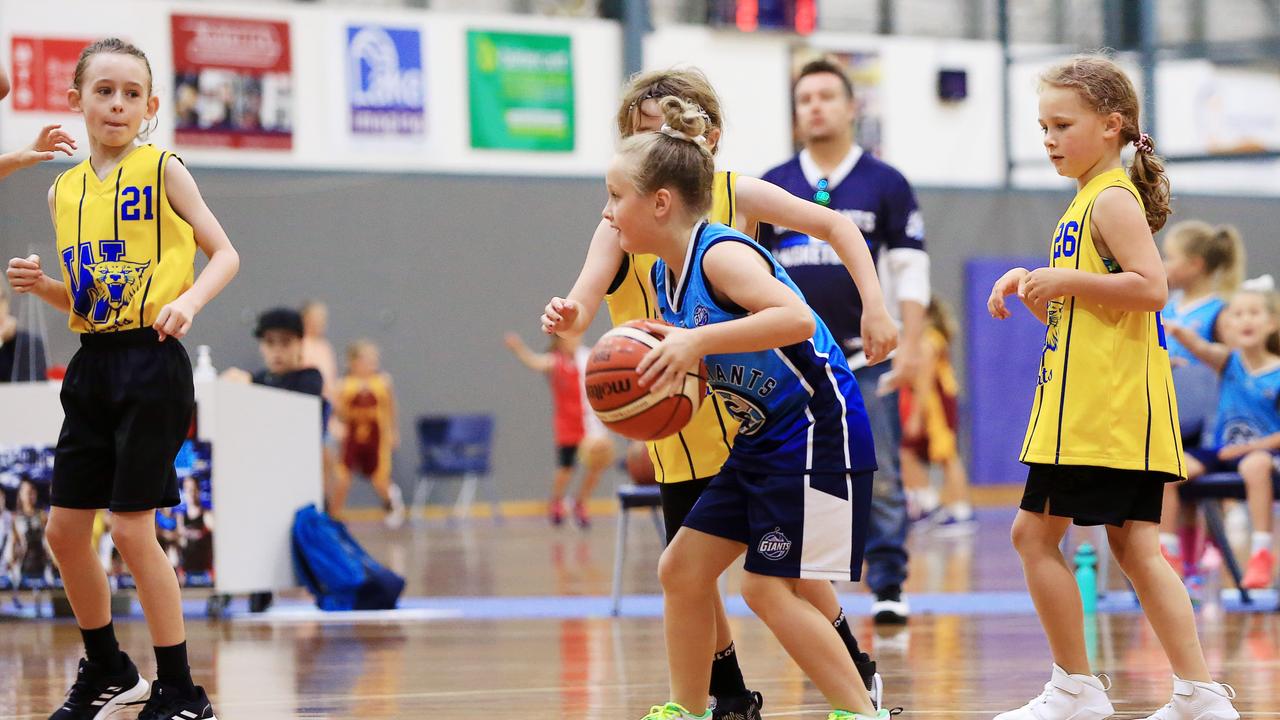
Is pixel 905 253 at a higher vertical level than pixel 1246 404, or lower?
higher

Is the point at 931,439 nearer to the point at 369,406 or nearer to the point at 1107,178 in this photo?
the point at 369,406

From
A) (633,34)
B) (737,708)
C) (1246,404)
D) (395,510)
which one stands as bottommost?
(395,510)

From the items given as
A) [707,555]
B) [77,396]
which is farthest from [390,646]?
[707,555]

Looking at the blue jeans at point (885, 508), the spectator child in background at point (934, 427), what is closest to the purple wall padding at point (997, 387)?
the spectator child in background at point (934, 427)

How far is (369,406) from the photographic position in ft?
46.7

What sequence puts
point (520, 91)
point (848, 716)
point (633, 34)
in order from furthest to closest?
point (633, 34) < point (520, 91) < point (848, 716)

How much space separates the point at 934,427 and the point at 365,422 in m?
5.08

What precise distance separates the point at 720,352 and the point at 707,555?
49cm

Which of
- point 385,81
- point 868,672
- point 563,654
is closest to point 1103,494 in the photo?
point 868,672

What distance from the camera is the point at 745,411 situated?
3293mm

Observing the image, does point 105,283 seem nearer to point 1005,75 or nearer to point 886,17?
point 886,17

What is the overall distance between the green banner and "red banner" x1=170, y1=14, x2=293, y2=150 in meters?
1.84

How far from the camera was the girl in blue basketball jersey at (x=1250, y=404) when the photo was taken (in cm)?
667

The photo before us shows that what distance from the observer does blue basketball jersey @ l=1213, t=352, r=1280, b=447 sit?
6.74m
